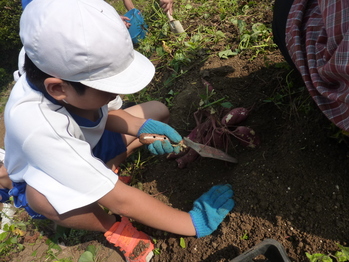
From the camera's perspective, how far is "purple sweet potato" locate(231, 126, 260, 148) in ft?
5.45

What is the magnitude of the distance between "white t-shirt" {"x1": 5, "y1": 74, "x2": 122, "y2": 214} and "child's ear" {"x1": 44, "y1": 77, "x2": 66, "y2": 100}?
3.6 inches

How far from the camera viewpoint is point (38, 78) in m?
1.23

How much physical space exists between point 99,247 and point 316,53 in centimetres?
157

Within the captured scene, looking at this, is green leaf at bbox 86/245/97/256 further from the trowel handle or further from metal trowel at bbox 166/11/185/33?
metal trowel at bbox 166/11/185/33

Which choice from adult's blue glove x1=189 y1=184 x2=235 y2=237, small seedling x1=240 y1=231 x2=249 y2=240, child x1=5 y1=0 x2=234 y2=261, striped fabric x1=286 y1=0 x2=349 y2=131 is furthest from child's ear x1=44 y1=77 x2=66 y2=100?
small seedling x1=240 y1=231 x2=249 y2=240

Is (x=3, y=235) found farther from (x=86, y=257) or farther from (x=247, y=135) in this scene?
(x=247, y=135)

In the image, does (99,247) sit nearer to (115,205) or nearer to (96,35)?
(115,205)

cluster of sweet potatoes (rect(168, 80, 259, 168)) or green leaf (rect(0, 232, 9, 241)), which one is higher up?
cluster of sweet potatoes (rect(168, 80, 259, 168))

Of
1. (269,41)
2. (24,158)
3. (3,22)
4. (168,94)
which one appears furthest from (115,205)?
(3,22)

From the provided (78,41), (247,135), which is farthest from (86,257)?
(78,41)

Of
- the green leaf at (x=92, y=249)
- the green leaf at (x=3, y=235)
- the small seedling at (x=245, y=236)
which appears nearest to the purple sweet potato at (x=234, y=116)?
the small seedling at (x=245, y=236)

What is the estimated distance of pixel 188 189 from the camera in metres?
1.78

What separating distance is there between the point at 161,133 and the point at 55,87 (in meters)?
0.67

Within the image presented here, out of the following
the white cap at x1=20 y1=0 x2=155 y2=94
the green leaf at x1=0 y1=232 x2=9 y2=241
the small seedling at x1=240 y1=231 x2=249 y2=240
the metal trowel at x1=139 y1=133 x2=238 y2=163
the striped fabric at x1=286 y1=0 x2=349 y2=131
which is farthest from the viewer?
the green leaf at x1=0 y1=232 x2=9 y2=241
